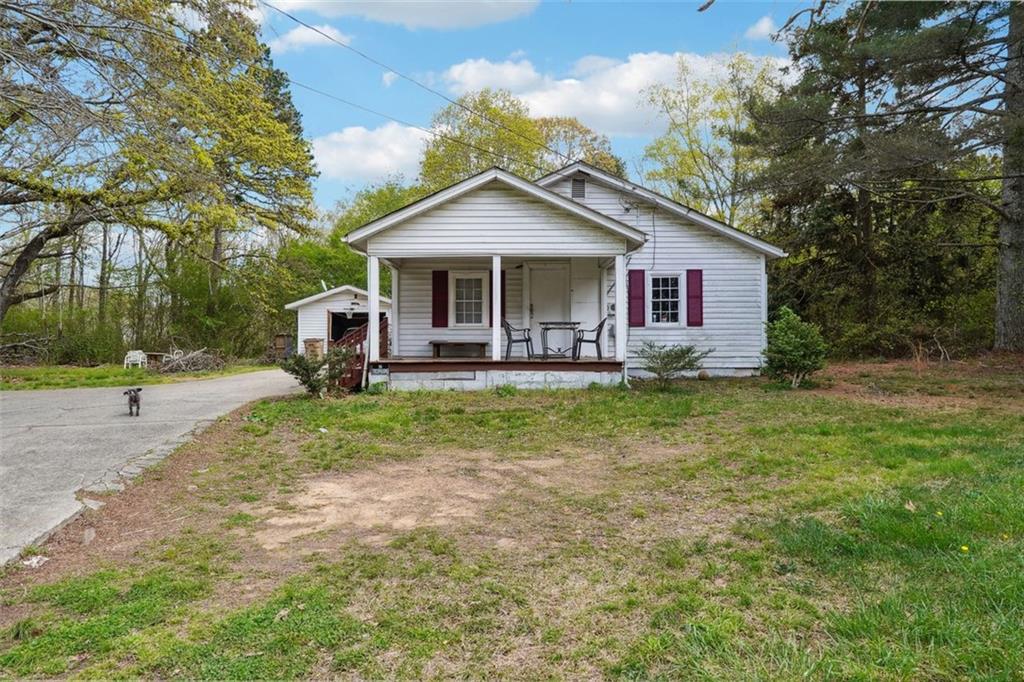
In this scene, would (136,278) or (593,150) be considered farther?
(593,150)

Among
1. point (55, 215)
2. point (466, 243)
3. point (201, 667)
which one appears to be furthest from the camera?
point (466, 243)

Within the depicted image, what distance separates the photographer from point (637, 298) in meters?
13.3

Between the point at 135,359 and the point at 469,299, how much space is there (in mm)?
12695

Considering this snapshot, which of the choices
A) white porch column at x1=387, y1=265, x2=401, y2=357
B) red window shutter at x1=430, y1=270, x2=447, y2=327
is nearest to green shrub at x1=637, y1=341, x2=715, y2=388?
red window shutter at x1=430, y1=270, x2=447, y2=327

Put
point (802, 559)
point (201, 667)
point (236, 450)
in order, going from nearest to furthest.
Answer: point (201, 667), point (802, 559), point (236, 450)

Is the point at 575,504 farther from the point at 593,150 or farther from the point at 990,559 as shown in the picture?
the point at 593,150

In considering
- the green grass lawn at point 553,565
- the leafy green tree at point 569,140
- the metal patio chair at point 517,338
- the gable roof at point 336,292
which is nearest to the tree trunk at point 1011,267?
the green grass lawn at point 553,565

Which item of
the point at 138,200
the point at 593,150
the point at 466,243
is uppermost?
the point at 593,150

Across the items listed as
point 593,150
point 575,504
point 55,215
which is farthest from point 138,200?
point 593,150

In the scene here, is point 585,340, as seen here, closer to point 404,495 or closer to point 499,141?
point 404,495

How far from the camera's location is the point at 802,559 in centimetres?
331

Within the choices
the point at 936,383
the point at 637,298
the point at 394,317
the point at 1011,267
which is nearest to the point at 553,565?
the point at 394,317

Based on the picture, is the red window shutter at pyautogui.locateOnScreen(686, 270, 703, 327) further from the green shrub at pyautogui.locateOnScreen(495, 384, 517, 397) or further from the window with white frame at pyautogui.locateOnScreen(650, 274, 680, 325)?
the green shrub at pyautogui.locateOnScreen(495, 384, 517, 397)

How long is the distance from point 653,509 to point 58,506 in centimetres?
460
